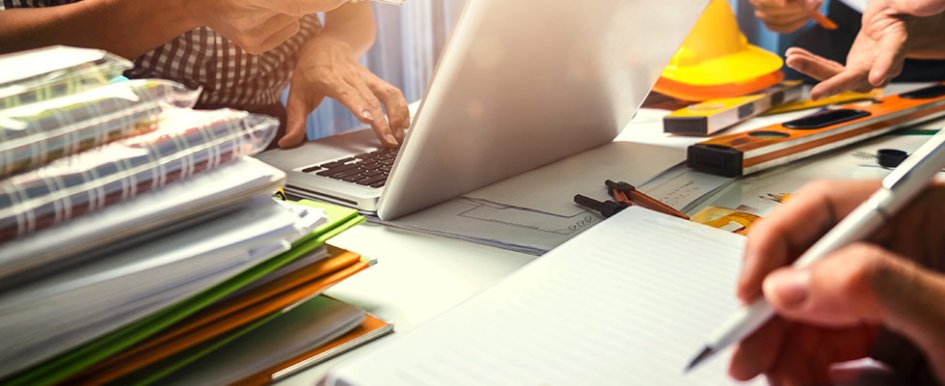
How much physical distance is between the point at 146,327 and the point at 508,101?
39 cm

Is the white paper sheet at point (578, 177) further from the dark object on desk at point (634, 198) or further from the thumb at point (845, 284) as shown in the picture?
the thumb at point (845, 284)

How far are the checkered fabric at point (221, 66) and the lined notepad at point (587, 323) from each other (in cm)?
77

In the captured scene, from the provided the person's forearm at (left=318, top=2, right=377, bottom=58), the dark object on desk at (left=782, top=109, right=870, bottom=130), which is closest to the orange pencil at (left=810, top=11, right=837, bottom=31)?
the dark object on desk at (left=782, top=109, right=870, bottom=130)

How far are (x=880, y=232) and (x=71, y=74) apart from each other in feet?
1.48

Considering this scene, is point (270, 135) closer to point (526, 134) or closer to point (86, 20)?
point (526, 134)

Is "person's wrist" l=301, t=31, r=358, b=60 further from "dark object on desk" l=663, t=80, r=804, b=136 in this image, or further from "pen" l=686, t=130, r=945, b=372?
"pen" l=686, t=130, r=945, b=372

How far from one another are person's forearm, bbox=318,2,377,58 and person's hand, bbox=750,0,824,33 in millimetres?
648

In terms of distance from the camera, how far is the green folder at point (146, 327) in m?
0.33

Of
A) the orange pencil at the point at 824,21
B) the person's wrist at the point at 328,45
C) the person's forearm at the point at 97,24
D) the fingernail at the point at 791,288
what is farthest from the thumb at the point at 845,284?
the orange pencil at the point at 824,21

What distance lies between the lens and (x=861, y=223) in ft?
0.94

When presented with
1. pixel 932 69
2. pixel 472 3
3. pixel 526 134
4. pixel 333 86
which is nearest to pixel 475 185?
pixel 526 134

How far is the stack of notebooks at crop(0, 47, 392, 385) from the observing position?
340 mm

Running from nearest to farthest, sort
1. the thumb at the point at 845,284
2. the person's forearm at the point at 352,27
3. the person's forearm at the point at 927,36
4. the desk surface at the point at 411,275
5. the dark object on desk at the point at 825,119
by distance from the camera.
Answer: the thumb at the point at 845,284, the desk surface at the point at 411,275, the dark object on desk at the point at 825,119, the person's forearm at the point at 927,36, the person's forearm at the point at 352,27

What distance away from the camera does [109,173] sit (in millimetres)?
380
